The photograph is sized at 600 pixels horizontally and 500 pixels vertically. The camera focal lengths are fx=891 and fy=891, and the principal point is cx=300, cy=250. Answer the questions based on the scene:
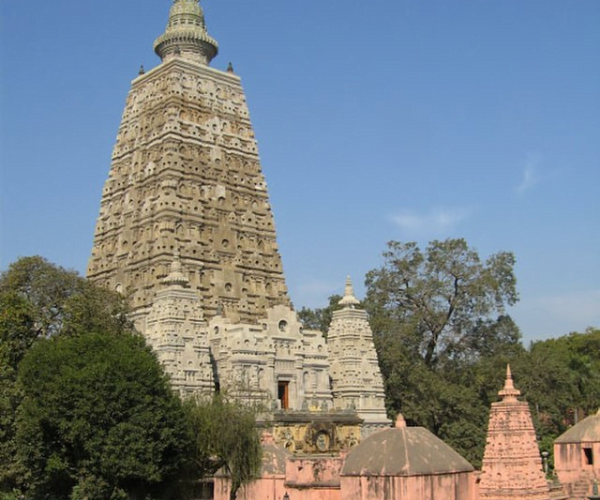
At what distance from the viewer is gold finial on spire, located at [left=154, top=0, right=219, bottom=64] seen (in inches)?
2296

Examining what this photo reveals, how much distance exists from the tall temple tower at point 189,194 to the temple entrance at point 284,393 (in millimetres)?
5854

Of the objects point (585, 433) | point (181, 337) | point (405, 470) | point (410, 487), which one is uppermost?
point (181, 337)

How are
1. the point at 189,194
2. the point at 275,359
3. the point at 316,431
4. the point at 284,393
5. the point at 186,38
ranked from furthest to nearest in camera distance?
the point at 186,38 → the point at 189,194 → the point at 284,393 → the point at 275,359 → the point at 316,431

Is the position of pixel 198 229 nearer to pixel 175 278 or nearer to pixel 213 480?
pixel 175 278

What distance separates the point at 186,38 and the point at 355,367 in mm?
24145

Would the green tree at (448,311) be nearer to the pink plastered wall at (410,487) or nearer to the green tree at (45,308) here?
the green tree at (45,308)

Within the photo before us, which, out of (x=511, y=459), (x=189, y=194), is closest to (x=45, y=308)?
(x=189, y=194)

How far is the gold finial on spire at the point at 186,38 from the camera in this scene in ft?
191

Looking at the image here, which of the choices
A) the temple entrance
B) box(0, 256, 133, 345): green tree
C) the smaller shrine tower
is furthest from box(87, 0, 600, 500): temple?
the smaller shrine tower

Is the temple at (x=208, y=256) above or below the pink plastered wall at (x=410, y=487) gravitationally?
above

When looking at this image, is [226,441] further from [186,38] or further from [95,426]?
[186,38]

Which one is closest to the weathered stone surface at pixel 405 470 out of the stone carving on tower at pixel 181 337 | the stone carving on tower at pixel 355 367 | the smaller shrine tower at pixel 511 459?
the smaller shrine tower at pixel 511 459

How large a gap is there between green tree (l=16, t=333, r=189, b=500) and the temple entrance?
16008 millimetres

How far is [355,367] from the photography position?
51406 mm
